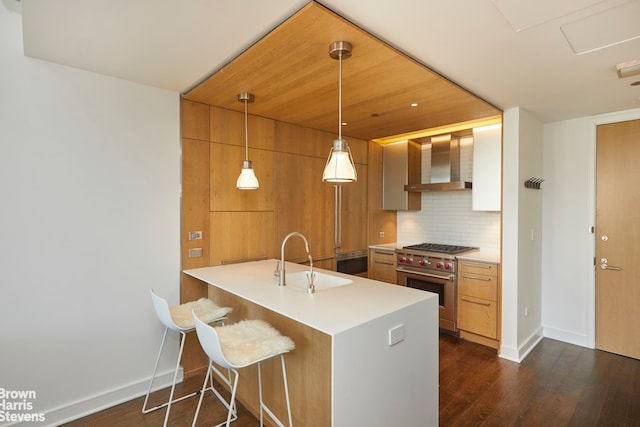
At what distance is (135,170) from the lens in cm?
264

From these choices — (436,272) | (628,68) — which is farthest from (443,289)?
(628,68)

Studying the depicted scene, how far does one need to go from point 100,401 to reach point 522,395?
3.30 metres

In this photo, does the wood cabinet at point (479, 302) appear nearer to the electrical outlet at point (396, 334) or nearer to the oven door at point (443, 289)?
the oven door at point (443, 289)

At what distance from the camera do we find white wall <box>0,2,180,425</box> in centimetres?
217

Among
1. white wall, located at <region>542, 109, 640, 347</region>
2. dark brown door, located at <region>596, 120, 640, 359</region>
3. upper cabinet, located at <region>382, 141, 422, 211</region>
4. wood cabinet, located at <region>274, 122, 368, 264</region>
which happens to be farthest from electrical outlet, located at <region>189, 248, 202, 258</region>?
dark brown door, located at <region>596, 120, 640, 359</region>

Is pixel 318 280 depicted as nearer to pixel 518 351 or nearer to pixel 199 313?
pixel 199 313

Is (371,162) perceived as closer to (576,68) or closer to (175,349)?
(576,68)

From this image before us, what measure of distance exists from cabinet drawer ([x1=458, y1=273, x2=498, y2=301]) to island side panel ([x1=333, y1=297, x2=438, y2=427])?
1743 millimetres

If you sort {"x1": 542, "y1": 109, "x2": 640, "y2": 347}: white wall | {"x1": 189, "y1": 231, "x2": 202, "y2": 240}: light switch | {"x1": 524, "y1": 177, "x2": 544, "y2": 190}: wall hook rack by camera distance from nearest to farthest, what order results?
{"x1": 189, "y1": 231, "x2": 202, "y2": 240}: light switch
{"x1": 524, "y1": 177, "x2": 544, "y2": 190}: wall hook rack
{"x1": 542, "y1": 109, "x2": 640, "y2": 347}: white wall

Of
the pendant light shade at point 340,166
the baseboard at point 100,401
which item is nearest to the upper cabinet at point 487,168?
the pendant light shade at point 340,166

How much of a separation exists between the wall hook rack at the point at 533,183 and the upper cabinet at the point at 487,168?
9.8 inches

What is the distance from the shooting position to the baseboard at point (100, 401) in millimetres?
2285

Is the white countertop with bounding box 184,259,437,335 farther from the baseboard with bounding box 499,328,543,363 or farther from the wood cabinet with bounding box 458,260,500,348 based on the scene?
the baseboard with bounding box 499,328,543,363

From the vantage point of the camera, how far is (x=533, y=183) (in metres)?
3.54
